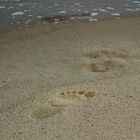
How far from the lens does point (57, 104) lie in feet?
12.7

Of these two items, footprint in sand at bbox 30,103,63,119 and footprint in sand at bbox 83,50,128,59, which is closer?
footprint in sand at bbox 30,103,63,119

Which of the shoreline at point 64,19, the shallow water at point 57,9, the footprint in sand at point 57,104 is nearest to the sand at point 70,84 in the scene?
the footprint in sand at point 57,104

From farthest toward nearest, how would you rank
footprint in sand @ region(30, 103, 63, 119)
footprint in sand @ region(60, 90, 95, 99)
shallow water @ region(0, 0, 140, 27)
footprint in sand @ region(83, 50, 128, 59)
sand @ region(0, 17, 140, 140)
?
shallow water @ region(0, 0, 140, 27) < footprint in sand @ region(83, 50, 128, 59) < footprint in sand @ region(60, 90, 95, 99) < footprint in sand @ region(30, 103, 63, 119) < sand @ region(0, 17, 140, 140)

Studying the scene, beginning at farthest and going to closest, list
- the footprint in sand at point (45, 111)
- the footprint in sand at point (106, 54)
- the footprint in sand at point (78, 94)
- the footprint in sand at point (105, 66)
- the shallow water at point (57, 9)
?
the shallow water at point (57, 9), the footprint in sand at point (106, 54), the footprint in sand at point (105, 66), the footprint in sand at point (78, 94), the footprint in sand at point (45, 111)

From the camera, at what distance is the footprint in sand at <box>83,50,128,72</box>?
4.70 m

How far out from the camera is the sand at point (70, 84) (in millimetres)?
3477

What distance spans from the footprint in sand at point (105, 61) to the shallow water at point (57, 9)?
6.09 feet

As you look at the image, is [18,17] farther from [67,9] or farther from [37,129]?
[37,129]

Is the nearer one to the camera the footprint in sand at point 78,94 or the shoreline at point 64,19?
the footprint in sand at point 78,94

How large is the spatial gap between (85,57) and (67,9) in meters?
2.50

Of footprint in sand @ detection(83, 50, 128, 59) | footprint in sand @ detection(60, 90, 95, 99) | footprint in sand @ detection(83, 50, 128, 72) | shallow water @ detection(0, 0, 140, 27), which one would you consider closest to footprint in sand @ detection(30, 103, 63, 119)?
footprint in sand @ detection(60, 90, 95, 99)

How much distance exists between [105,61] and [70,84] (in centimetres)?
77

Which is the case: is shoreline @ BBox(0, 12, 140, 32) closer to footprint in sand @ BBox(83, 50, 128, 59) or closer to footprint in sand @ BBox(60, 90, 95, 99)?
footprint in sand @ BBox(83, 50, 128, 59)

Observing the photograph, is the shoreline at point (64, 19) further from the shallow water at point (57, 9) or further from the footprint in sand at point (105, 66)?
the footprint in sand at point (105, 66)
